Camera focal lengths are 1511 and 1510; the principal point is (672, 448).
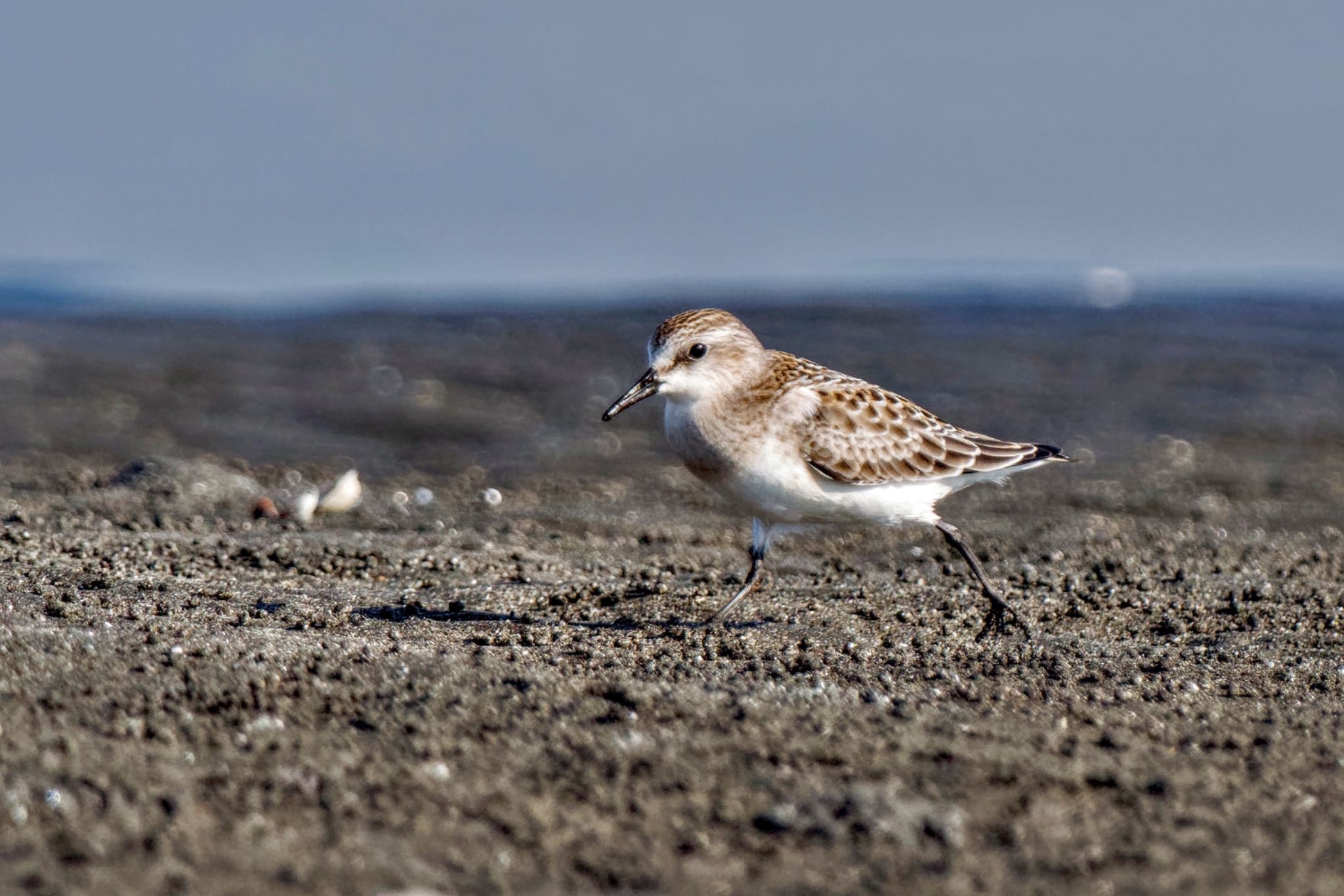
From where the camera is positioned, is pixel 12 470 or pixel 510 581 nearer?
pixel 510 581

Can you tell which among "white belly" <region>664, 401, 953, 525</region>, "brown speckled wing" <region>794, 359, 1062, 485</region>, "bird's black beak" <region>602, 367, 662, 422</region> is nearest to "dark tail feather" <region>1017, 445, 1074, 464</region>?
"brown speckled wing" <region>794, 359, 1062, 485</region>

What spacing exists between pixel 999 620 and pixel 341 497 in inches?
182

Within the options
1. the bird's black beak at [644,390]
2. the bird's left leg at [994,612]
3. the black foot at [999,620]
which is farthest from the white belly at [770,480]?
the black foot at [999,620]

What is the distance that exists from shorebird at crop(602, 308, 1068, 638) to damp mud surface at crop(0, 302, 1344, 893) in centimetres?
45

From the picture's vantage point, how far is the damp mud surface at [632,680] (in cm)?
400

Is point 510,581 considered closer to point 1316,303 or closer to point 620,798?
point 620,798

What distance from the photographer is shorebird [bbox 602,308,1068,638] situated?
6.88 meters

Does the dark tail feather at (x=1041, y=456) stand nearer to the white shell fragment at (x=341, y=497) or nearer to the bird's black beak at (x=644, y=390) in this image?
the bird's black beak at (x=644, y=390)

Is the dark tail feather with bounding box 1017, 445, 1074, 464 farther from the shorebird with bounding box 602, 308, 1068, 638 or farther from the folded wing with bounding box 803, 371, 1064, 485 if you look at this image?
the shorebird with bounding box 602, 308, 1068, 638

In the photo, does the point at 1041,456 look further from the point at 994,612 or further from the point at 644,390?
the point at 644,390

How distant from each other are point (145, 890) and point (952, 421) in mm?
11492

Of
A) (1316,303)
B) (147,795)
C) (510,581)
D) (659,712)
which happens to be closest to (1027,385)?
(1316,303)

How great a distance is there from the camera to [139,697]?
5.05m

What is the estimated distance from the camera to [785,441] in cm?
695
